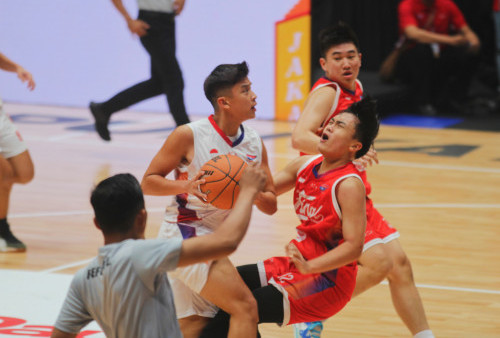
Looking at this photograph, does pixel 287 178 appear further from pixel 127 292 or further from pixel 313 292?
pixel 127 292

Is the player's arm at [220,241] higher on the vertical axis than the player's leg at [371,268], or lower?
higher

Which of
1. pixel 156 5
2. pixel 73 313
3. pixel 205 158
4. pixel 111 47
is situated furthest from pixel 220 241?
pixel 111 47

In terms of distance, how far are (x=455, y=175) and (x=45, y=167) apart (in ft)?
13.2

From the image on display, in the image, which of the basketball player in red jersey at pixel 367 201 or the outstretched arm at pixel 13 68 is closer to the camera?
A: the basketball player in red jersey at pixel 367 201

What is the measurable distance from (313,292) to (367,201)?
748 mm

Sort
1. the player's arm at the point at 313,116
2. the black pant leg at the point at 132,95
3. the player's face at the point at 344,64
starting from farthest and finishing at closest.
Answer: the black pant leg at the point at 132,95, the player's face at the point at 344,64, the player's arm at the point at 313,116

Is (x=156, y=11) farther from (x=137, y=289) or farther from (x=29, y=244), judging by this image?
(x=137, y=289)

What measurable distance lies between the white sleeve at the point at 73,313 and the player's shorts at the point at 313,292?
1.08 m

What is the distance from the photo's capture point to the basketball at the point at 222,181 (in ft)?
11.7

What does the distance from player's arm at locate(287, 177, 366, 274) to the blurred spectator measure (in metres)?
8.60

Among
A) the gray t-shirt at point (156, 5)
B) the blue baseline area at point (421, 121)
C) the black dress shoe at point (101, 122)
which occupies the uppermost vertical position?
the gray t-shirt at point (156, 5)

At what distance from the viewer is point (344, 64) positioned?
4.62 m

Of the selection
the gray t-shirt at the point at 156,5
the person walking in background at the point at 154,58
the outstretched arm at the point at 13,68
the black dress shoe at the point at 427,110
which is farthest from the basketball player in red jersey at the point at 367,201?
the black dress shoe at the point at 427,110

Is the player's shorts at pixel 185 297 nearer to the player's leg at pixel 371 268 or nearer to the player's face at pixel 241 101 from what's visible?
the player's face at pixel 241 101
